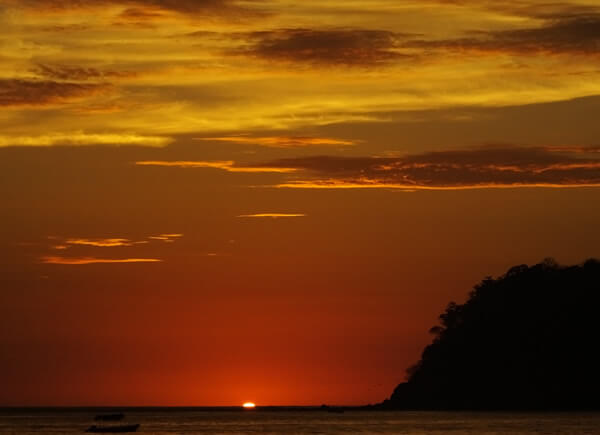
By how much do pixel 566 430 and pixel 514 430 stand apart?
26.1 feet

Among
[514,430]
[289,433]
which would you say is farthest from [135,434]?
[514,430]

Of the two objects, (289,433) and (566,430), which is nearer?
(566,430)

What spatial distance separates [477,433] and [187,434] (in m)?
47.1

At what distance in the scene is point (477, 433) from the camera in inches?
6949

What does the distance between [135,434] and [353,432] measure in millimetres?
32830

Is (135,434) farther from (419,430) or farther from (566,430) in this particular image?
(566,430)

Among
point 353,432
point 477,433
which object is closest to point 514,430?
point 477,433

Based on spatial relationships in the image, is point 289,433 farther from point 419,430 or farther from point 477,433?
point 477,433

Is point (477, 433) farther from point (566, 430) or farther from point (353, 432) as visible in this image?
point (353, 432)

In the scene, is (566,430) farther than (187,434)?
No

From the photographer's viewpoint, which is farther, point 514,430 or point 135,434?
point 135,434

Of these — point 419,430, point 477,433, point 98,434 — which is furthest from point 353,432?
point 98,434

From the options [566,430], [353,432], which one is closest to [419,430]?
[353,432]

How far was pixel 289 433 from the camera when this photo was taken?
198 metres
